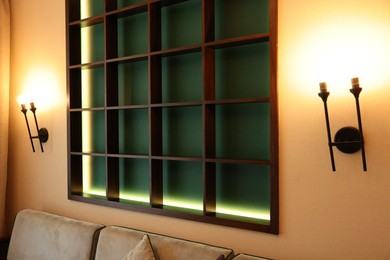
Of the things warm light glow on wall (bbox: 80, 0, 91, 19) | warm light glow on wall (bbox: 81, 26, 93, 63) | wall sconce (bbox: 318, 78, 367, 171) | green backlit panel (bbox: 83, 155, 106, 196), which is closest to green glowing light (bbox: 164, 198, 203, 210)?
green backlit panel (bbox: 83, 155, 106, 196)

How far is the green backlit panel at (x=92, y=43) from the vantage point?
2611mm

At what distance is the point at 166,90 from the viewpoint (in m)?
2.28

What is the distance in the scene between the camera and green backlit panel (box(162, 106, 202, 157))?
2162 millimetres

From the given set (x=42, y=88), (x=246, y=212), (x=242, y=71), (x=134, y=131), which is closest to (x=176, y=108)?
(x=134, y=131)

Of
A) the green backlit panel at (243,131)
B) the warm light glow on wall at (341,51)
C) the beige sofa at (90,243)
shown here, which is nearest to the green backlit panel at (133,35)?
the green backlit panel at (243,131)

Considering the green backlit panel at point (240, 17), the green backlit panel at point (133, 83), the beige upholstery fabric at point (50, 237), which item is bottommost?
the beige upholstery fabric at point (50, 237)

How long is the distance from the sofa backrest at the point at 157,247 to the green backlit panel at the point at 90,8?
60.6 inches

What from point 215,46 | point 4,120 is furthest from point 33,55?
point 215,46

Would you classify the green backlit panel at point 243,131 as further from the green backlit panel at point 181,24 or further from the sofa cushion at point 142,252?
the sofa cushion at point 142,252

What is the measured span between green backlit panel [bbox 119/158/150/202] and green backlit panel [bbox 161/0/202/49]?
0.79 metres

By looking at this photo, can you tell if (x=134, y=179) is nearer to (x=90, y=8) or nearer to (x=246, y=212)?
(x=246, y=212)

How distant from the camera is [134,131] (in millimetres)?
2451

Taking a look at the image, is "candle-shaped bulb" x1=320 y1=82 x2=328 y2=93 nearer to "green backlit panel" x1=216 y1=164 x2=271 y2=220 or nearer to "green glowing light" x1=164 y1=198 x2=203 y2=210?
"green backlit panel" x1=216 y1=164 x2=271 y2=220

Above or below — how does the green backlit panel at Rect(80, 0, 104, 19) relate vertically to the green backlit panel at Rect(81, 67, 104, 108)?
above
